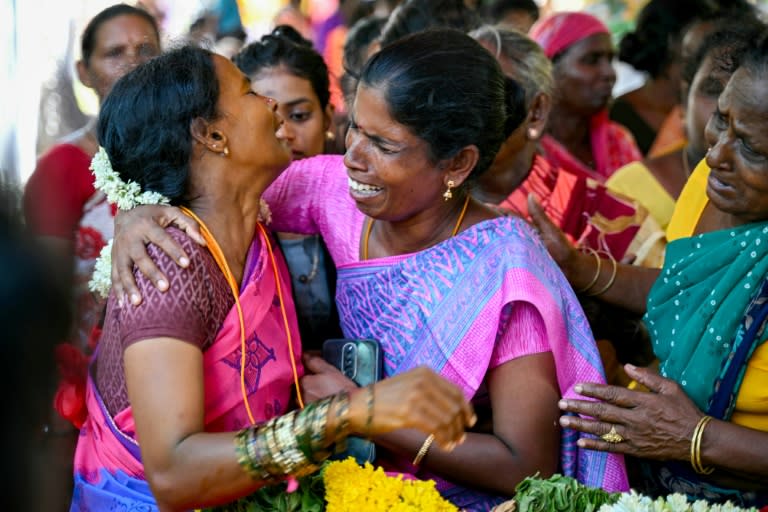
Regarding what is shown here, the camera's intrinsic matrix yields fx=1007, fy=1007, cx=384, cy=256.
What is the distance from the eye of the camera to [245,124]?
2596mm

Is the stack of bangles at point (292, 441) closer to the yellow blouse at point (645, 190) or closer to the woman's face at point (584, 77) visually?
the yellow blouse at point (645, 190)

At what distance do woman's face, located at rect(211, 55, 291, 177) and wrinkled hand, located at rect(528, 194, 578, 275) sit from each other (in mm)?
983

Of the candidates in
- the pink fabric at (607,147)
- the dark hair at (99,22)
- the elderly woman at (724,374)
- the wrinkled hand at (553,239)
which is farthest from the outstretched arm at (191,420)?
the pink fabric at (607,147)

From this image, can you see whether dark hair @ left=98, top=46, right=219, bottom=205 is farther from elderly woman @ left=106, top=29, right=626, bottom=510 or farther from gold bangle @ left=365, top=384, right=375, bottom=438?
gold bangle @ left=365, top=384, right=375, bottom=438

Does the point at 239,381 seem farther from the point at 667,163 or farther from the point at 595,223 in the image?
the point at 667,163

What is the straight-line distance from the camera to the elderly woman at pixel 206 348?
214cm

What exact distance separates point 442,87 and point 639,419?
101cm

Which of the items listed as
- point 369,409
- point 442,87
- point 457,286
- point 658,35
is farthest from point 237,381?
point 658,35

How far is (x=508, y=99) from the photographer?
307 cm

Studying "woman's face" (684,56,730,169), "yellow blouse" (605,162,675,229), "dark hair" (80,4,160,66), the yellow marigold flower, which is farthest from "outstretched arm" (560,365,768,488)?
"dark hair" (80,4,160,66)

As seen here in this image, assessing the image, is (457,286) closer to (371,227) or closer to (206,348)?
(371,227)

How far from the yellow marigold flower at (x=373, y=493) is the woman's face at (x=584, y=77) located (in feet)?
11.0

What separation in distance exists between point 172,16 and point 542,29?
2.23m

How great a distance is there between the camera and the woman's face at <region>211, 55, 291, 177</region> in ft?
8.43
